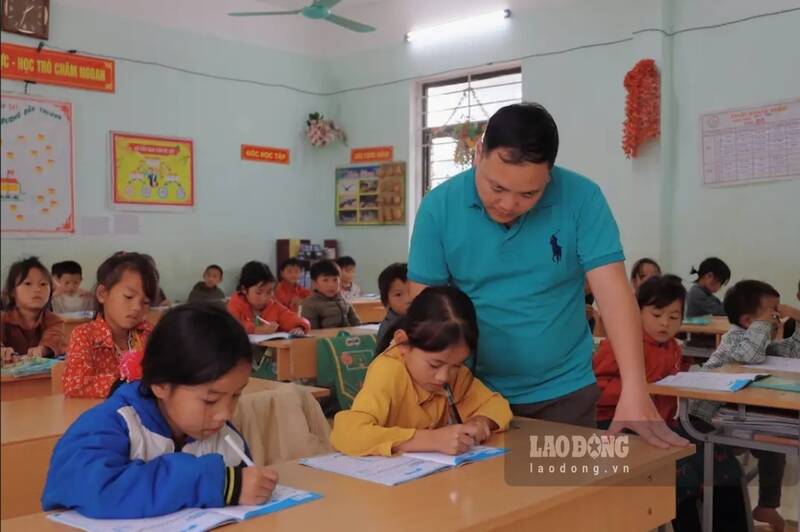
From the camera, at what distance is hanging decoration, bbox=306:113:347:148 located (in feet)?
27.9

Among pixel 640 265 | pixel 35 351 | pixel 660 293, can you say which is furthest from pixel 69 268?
pixel 660 293

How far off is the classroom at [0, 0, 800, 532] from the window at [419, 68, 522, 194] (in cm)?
3

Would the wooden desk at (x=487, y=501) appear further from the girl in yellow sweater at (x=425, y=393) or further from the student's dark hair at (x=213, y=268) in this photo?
the student's dark hair at (x=213, y=268)

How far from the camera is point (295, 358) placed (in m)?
4.25

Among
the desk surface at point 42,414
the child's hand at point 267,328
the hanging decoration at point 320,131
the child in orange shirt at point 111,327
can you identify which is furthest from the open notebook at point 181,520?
the hanging decoration at point 320,131

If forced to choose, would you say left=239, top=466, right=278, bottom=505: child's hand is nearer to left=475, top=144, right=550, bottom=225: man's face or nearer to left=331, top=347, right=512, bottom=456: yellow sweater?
left=331, top=347, right=512, bottom=456: yellow sweater

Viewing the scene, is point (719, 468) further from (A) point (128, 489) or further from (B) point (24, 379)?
(B) point (24, 379)

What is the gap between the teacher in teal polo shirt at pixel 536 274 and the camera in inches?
60.7

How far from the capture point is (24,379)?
747 millimetres

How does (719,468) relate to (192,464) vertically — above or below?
below

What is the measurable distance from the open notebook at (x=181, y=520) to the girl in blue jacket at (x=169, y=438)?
12mm

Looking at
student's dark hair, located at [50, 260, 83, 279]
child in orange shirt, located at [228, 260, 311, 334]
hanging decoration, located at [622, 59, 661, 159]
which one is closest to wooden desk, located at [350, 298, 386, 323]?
child in orange shirt, located at [228, 260, 311, 334]

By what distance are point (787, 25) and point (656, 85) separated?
0.96 m

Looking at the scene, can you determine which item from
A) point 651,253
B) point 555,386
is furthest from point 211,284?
point 555,386
